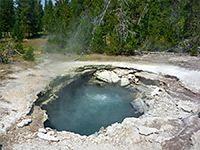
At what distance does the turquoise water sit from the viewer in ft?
28.8

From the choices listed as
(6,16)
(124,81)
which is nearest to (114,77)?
(124,81)

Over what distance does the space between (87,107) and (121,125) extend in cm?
411

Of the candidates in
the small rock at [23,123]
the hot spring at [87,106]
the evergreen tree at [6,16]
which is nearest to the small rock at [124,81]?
the hot spring at [87,106]

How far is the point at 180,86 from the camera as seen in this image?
32.7ft

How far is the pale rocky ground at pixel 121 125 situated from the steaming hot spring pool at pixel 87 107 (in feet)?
4.58

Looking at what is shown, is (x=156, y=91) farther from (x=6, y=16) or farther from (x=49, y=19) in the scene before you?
(x=6, y=16)

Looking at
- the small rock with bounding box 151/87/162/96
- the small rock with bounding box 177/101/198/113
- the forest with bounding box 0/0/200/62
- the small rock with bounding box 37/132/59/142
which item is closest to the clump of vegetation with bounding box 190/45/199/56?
the forest with bounding box 0/0/200/62

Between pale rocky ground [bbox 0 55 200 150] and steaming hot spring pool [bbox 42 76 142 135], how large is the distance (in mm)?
1397

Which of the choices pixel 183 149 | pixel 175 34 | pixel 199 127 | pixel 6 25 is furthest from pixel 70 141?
pixel 6 25

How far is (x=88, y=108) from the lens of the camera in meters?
10.5

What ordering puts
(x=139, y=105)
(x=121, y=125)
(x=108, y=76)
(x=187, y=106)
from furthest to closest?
1. (x=108, y=76)
2. (x=139, y=105)
3. (x=187, y=106)
4. (x=121, y=125)

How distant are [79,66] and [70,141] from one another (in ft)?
25.5

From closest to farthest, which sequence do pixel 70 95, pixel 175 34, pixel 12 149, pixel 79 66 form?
pixel 12 149
pixel 70 95
pixel 79 66
pixel 175 34

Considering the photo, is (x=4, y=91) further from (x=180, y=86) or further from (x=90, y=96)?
(x=180, y=86)
